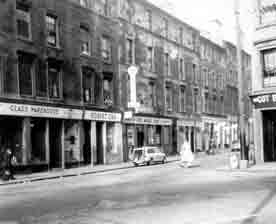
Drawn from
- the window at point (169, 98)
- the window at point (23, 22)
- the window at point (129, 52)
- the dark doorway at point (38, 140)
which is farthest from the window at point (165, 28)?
the dark doorway at point (38, 140)

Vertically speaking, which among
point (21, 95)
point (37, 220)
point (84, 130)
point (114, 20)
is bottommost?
point (37, 220)

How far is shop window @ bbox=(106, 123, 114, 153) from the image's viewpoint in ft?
115

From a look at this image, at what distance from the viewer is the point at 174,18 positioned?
153 ft

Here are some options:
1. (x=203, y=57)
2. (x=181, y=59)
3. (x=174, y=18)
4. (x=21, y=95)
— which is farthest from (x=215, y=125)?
(x=21, y=95)

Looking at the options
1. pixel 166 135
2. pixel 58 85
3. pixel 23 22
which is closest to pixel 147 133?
pixel 166 135

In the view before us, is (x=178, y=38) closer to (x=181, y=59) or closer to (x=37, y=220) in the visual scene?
(x=181, y=59)

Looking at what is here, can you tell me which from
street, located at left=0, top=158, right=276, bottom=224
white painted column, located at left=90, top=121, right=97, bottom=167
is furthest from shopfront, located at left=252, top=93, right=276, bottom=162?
white painted column, located at left=90, top=121, right=97, bottom=167

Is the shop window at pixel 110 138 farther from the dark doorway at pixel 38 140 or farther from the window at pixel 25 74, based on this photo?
the window at pixel 25 74

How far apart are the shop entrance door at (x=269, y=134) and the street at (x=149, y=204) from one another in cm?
1003

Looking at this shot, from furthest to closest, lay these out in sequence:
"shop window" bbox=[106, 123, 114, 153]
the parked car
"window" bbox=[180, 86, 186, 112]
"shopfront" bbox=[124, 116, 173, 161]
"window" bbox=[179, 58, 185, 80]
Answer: "window" bbox=[179, 58, 185, 80] → "window" bbox=[180, 86, 186, 112] → "shopfront" bbox=[124, 116, 173, 161] → "shop window" bbox=[106, 123, 114, 153] → the parked car

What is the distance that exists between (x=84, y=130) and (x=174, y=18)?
65.0 feet

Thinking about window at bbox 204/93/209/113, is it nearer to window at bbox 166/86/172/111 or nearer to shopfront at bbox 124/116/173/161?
window at bbox 166/86/172/111

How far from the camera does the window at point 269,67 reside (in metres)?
26.1

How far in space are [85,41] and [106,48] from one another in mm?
2972
